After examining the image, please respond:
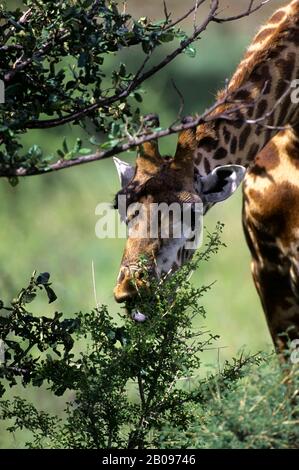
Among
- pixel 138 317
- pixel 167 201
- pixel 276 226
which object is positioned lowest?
pixel 138 317

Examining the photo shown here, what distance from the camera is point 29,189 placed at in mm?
12109

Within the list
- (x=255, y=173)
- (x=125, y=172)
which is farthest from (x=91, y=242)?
(x=125, y=172)

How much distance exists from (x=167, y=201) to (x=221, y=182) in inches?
10.9

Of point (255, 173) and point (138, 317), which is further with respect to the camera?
point (255, 173)

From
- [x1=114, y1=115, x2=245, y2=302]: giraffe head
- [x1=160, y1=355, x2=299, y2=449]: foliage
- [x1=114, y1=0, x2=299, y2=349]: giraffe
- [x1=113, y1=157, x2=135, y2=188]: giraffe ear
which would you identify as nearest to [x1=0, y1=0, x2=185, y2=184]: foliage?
[x1=114, y1=0, x2=299, y2=349]: giraffe

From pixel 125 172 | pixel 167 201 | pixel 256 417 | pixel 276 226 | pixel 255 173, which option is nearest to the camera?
pixel 256 417

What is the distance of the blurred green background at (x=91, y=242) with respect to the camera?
9336mm

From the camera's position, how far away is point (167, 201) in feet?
18.3

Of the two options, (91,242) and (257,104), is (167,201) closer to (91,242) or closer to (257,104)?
(257,104)

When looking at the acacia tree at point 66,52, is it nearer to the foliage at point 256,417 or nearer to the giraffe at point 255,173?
the giraffe at point 255,173

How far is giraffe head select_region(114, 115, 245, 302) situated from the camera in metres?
5.53

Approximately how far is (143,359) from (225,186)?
103cm
